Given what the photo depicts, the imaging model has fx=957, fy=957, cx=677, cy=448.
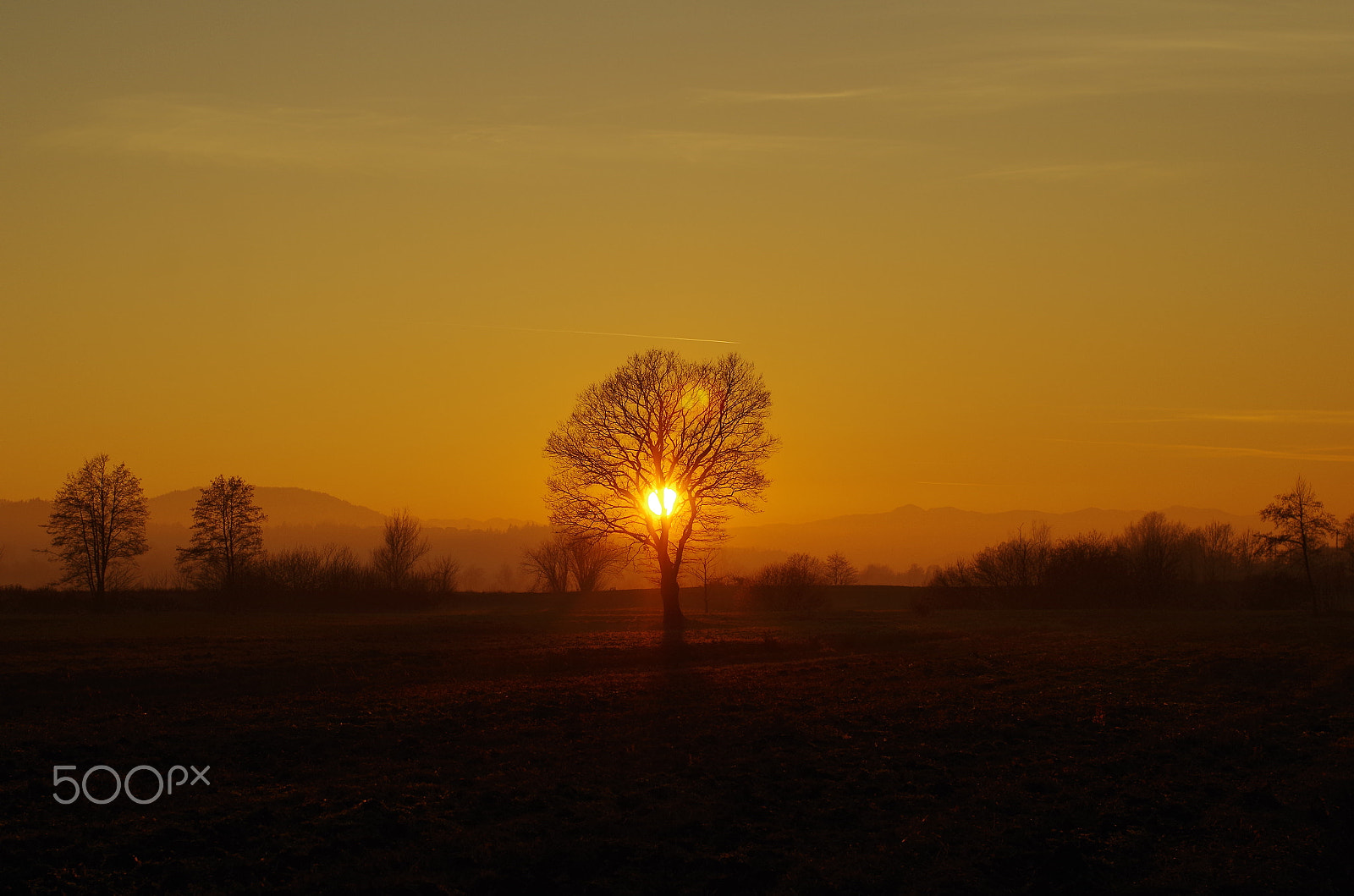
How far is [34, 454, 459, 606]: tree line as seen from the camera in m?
72.1

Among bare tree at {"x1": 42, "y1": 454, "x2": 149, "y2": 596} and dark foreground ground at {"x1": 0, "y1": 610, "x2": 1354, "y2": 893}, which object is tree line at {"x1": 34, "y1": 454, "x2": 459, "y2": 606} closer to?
bare tree at {"x1": 42, "y1": 454, "x2": 149, "y2": 596}

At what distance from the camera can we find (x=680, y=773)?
56.6 ft

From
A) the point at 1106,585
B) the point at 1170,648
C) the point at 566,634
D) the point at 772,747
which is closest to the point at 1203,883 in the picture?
the point at 772,747

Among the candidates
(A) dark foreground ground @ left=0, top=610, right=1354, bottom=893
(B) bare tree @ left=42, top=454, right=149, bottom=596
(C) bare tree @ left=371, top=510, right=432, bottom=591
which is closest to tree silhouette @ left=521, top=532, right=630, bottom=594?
(C) bare tree @ left=371, top=510, right=432, bottom=591

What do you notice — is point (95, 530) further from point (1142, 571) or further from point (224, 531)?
point (1142, 571)

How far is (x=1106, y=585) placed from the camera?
82438 mm

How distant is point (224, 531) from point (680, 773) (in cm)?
7282

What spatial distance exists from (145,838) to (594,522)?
36.5m

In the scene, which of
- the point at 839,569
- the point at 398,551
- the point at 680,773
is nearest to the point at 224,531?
the point at 398,551

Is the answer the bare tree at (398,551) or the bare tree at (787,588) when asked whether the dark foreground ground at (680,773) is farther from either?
the bare tree at (398,551)

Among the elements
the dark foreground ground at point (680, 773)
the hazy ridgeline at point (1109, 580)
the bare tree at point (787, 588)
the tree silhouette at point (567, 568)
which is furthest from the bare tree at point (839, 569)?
the dark foreground ground at point (680, 773)

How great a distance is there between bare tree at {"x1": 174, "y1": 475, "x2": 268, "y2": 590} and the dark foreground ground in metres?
49.2

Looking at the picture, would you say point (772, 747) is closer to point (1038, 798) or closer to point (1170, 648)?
point (1038, 798)

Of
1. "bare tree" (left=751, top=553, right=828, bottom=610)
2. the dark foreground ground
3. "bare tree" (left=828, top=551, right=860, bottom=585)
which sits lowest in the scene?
the dark foreground ground
